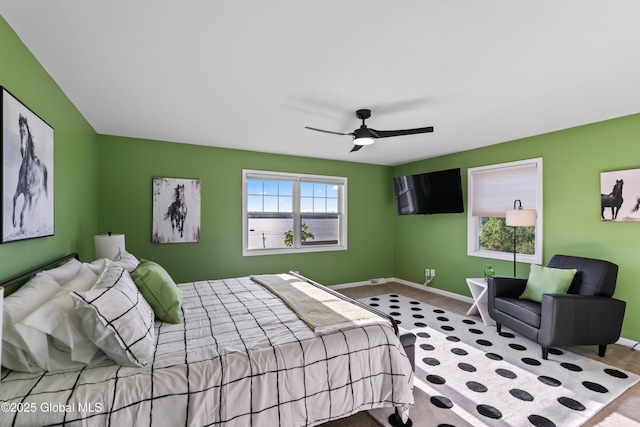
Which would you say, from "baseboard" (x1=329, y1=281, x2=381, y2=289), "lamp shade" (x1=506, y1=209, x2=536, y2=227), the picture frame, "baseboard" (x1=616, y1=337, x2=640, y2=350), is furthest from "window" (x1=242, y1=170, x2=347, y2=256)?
"baseboard" (x1=616, y1=337, x2=640, y2=350)

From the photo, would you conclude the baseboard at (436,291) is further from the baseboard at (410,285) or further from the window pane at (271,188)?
the window pane at (271,188)

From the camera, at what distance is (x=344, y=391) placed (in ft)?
5.87

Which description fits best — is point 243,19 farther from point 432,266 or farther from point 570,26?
point 432,266

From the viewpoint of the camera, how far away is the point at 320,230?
5.56 m

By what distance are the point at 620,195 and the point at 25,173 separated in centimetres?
526

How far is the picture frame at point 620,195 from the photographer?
307cm

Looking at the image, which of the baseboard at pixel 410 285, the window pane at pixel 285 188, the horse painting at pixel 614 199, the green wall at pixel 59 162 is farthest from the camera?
the window pane at pixel 285 188

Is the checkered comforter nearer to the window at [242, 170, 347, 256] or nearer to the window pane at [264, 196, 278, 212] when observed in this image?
the window at [242, 170, 347, 256]

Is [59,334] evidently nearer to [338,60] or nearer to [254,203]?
[338,60]

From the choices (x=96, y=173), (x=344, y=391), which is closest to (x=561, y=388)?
(x=344, y=391)

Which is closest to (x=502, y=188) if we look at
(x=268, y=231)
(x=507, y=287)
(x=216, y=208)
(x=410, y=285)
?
(x=507, y=287)

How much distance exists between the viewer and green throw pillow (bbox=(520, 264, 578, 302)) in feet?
10.1

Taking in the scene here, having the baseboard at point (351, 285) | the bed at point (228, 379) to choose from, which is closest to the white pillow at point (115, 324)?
the bed at point (228, 379)

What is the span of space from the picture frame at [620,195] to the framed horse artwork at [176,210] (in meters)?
5.12
